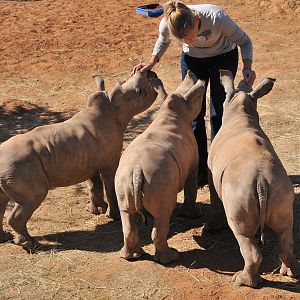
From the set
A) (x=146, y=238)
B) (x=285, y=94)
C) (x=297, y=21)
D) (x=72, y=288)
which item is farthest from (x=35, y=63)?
(x=72, y=288)

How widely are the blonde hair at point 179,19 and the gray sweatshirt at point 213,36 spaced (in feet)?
1.13

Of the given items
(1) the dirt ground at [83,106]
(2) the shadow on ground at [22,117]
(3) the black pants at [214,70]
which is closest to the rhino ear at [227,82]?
(3) the black pants at [214,70]

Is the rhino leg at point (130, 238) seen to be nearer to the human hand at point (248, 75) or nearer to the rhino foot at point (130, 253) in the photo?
the rhino foot at point (130, 253)

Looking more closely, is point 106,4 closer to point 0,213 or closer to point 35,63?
point 35,63

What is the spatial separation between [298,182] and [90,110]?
8.44ft

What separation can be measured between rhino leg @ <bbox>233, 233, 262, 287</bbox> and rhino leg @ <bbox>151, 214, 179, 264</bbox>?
0.69 m

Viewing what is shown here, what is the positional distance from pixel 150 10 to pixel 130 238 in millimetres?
11808

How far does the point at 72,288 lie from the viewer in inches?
207

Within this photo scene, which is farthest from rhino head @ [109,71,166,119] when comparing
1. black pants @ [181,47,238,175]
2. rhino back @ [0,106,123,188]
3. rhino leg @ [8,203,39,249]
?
rhino leg @ [8,203,39,249]

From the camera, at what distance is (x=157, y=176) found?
521cm

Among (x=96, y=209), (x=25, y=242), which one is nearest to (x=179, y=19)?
(x=96, y=209)

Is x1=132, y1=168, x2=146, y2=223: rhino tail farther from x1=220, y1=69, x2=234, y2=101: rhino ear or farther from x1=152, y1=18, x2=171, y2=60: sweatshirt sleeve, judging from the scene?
x1=152, y1=18, x2=171, y2=60: sweatshirt sleeve

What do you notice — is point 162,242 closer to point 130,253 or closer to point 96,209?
point 130,253

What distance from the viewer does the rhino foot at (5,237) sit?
6219 mm
